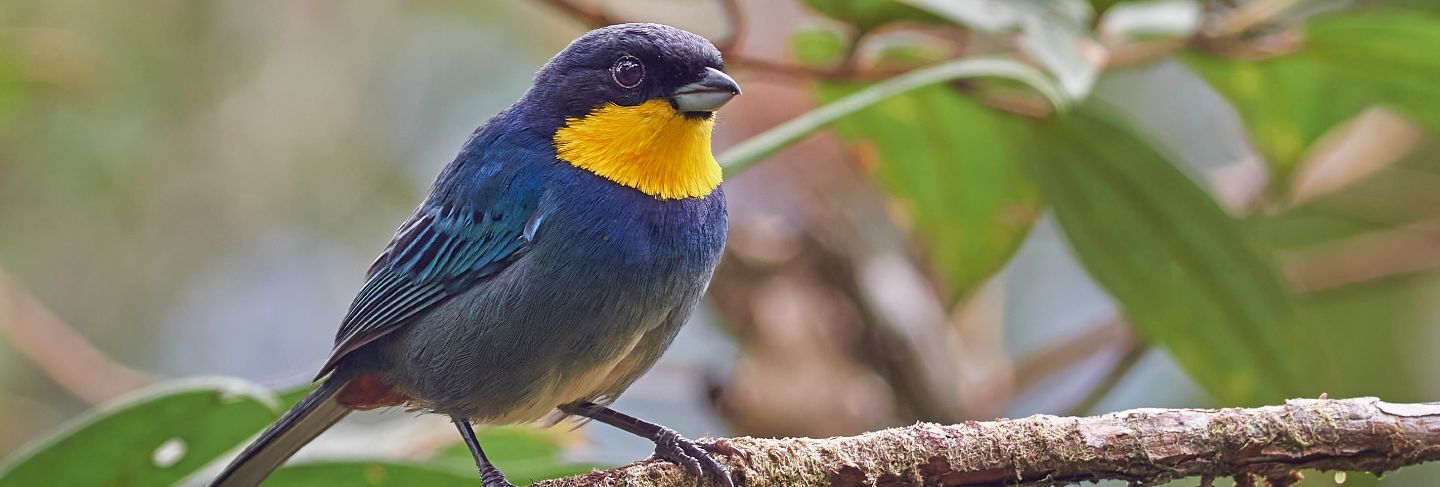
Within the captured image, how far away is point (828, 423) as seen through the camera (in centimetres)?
472

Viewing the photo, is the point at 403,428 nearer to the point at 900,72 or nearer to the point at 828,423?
the point at 828,423

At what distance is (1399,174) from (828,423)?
8.63 feet

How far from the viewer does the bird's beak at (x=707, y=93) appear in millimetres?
2930

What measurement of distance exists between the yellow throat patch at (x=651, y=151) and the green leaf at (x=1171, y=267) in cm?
121

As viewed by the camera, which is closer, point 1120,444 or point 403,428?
point 1120,444

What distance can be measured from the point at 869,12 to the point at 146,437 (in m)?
2.06

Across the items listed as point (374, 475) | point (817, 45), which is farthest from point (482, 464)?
point (817, 45)

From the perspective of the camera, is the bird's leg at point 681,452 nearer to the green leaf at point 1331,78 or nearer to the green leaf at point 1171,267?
the green leaf at point 1171,267

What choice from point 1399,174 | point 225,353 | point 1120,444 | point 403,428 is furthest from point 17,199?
point 1399,174

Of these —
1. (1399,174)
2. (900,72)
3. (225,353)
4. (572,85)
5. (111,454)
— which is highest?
(225,353)

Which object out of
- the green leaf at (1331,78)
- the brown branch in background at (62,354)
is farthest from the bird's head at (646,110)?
the brown branch in background at (62,354)

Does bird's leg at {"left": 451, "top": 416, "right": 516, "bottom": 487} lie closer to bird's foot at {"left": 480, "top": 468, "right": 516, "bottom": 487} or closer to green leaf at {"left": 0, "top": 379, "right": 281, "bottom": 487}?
bird's foot at {"left": 480, "top": 468, "right": 516, "bottom": 487}

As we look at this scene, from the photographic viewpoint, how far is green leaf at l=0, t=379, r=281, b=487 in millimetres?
2863

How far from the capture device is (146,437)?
9.73 ft
